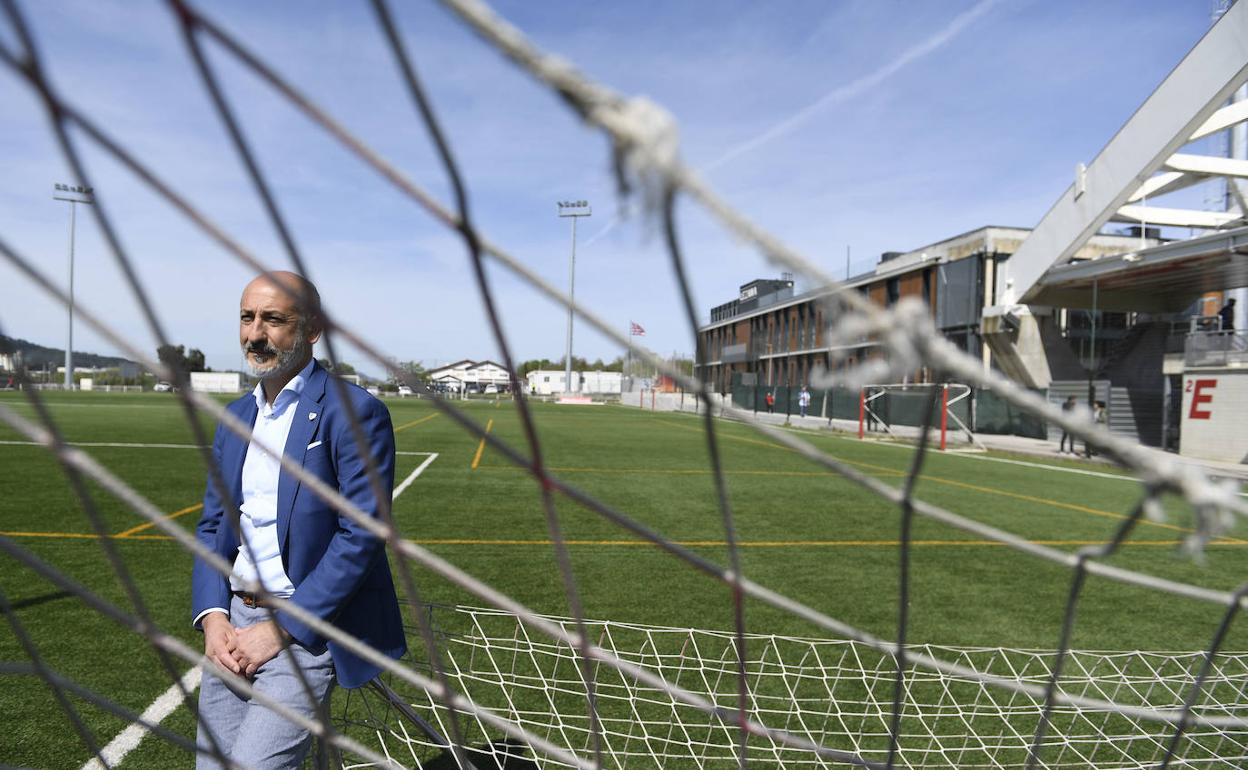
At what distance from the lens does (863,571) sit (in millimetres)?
5867

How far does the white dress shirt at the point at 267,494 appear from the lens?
6.08 feet

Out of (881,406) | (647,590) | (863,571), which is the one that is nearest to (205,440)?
(647,590)

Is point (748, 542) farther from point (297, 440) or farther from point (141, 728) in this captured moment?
point (297, 440)

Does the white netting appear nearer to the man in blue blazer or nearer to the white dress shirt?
the man in blue blazer

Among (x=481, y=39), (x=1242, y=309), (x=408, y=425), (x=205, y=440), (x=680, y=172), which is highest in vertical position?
Answer: (x=1242, y=309)

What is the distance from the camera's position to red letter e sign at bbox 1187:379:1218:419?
16.8 meters

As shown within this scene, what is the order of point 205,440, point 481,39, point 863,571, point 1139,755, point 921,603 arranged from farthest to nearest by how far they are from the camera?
point 863,571
point 921,603
point 1139,755
point 205,440
point 481,39

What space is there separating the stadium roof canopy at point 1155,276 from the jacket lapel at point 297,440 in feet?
62.2

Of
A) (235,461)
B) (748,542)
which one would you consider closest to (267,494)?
(235,461)

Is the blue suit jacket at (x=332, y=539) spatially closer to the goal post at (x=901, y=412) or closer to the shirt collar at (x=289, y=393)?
the shirt collar at (x=289, y=393)

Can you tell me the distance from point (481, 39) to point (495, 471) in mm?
11083

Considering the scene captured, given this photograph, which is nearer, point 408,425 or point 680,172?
point 680,172

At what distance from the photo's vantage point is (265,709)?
171 centimetres

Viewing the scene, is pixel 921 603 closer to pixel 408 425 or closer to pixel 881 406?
pixel 408 425
